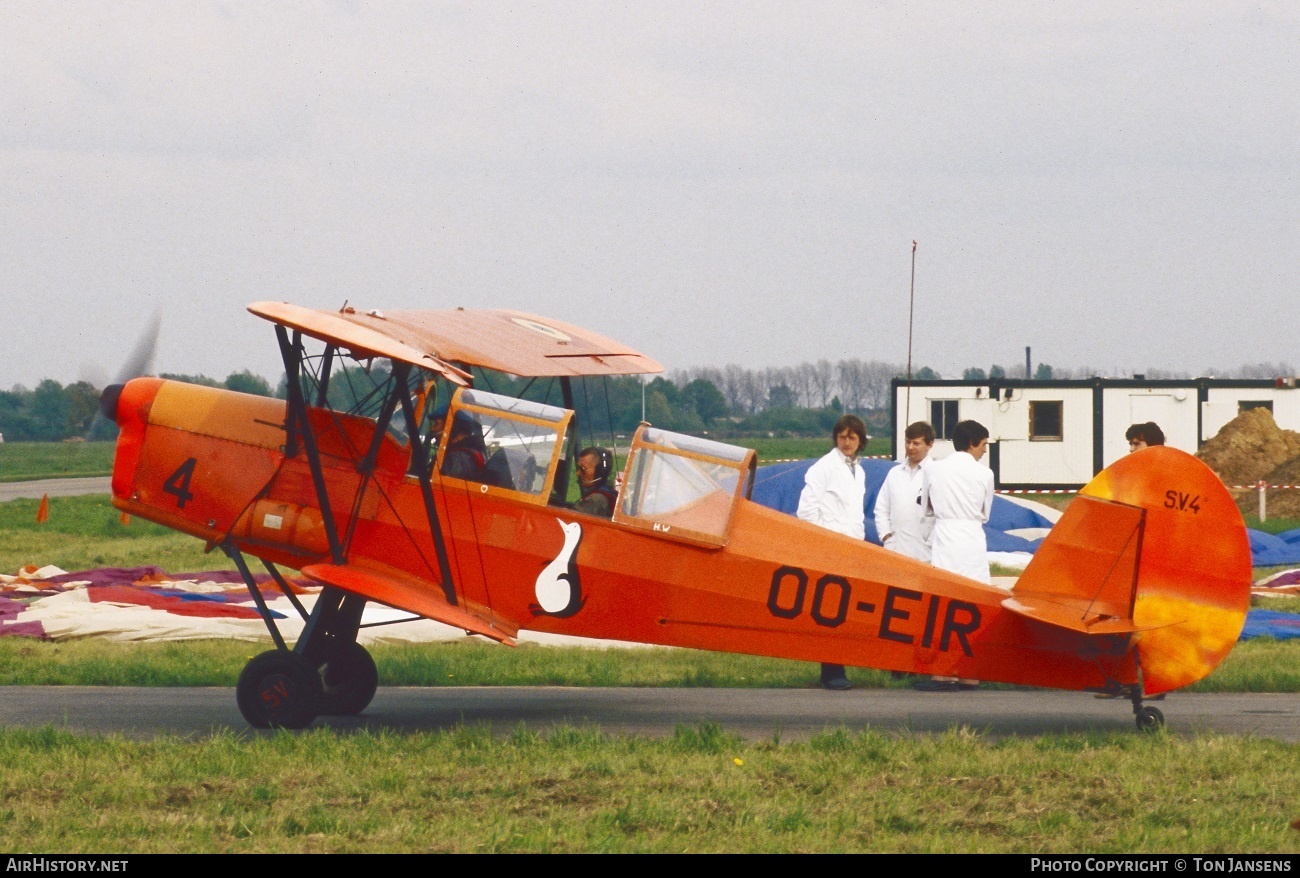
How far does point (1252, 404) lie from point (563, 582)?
27725mm

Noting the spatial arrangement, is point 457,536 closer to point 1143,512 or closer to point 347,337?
point 347,337

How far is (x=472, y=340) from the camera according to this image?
29.3 feet

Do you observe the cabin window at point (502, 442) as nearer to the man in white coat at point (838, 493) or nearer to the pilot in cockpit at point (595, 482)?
the pilot in cockpit at point (595, 482)

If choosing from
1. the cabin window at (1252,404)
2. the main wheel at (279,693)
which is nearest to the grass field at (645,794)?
the main wheel at (279,693)

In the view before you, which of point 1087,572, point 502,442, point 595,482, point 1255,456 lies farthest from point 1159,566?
point 1255,456

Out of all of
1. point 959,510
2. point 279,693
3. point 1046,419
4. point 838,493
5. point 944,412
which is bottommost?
point 279,693

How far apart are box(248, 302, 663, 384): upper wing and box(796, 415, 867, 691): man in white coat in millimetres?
1666

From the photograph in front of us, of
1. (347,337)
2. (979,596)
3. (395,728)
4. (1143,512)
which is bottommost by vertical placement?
(395,728)

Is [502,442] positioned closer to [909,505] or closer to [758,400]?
[909,505]

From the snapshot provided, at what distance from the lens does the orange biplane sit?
7805 millimetres

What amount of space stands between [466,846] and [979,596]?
3.81 meters

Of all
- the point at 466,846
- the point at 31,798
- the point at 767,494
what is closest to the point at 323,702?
the point at 31,798

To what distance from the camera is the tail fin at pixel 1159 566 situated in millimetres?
7645

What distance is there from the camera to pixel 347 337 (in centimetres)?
A: 770
